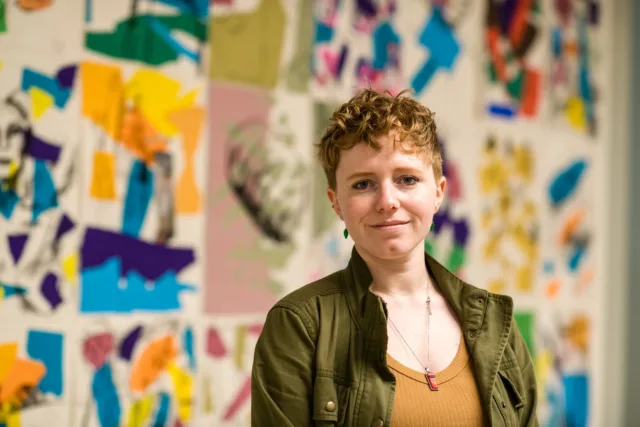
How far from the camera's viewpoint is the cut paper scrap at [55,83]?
216cm

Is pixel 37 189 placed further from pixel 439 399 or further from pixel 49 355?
pixel 439 399

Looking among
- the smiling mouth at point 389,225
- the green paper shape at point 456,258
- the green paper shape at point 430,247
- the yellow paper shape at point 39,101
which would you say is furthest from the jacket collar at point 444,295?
the green paper shape at point 456,258

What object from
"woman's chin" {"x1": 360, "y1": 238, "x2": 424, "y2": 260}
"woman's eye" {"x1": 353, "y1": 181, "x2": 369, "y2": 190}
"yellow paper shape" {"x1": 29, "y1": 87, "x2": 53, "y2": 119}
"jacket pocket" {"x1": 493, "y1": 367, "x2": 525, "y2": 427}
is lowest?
"jacket pocket" {"x1": 493, "y1": 367, "x2": 525, "y2": 427}

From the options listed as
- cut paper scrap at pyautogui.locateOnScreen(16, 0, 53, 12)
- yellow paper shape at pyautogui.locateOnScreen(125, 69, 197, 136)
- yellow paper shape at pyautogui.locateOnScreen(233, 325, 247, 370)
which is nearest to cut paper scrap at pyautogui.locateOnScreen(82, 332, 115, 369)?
yellow paper shape at pyautogui.locateOnScreen(233, 325, 247, 370)

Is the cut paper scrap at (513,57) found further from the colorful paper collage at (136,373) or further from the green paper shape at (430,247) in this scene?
the colorful paper collage at (136,373)

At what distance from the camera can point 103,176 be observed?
2301 mm

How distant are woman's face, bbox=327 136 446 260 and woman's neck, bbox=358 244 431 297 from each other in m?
0.03

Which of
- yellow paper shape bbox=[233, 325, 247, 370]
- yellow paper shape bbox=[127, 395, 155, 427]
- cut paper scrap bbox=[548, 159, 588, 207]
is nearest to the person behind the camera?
yellow paper shape bbox=[127, 395, 155, 427]

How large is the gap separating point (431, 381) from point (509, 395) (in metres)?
0.19

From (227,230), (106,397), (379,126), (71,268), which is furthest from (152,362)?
(379,126)

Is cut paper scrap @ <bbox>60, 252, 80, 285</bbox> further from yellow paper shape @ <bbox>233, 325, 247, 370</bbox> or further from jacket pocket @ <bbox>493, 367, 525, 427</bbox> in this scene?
jacket pocket @ <bbox>493, 367, 525, 427</bbox>

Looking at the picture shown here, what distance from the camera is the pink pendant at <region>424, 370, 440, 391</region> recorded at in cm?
131

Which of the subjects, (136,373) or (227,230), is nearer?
(136,373)

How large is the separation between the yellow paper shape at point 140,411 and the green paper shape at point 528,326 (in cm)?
175
